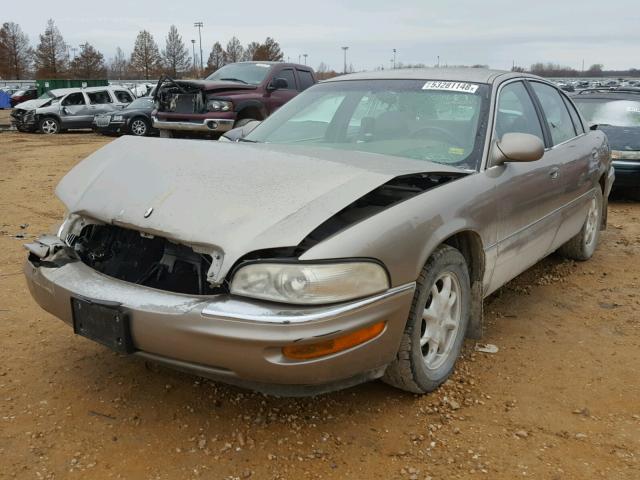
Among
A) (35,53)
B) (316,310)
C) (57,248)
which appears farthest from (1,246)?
(35,53)

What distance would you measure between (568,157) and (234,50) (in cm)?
9240

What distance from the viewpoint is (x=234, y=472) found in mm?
2328

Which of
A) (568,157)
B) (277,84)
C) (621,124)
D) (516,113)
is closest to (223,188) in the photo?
(516,113)

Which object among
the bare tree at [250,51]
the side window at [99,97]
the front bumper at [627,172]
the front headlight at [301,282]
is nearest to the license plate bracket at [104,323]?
the front headlight at [301,282]

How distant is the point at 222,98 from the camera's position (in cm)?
1086

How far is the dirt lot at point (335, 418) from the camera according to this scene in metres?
2.38

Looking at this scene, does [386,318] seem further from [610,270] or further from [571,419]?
[610,270]

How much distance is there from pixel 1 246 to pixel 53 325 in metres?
2.26

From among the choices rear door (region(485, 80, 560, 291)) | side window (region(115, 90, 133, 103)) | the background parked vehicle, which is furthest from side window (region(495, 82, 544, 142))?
side window (region(115, 90, 133, 103))

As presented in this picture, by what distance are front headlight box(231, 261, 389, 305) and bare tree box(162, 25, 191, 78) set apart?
3114 inches

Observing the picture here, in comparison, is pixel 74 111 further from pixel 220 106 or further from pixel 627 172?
pixel 627 172

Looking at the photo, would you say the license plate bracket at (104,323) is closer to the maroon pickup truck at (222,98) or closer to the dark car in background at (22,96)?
the maroon pickup truck at (222,98)

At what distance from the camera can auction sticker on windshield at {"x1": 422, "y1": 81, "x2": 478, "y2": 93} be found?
3.64 m

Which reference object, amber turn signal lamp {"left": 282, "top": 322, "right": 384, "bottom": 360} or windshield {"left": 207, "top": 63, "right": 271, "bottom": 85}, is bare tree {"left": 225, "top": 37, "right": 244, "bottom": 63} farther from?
amber turn signal lamp {"left": 282, "top": 322, "right": 384, "bottom": 360}
